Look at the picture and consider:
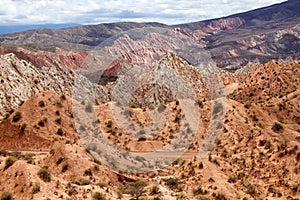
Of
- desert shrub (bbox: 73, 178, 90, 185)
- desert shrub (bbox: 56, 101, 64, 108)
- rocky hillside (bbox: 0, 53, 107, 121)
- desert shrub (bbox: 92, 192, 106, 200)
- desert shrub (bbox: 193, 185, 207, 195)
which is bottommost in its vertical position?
rocky hillside (bbox: 0, 53, 107, 121)

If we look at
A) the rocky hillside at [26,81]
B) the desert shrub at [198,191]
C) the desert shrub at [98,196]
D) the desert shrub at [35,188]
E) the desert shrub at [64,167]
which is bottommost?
the rocky hillside at [26,81]

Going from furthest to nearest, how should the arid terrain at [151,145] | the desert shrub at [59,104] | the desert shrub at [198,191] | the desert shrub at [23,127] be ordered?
1. the desert shrub at [59,104]
2. the desert shrub at [23,127]
3. the desert shrub at [198,191]
4. the arid terrain at [151,145]

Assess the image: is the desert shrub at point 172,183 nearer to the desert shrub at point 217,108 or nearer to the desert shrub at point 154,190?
the desert shrub at point 154,190

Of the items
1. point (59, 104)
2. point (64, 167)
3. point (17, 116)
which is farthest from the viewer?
point (59, 104)

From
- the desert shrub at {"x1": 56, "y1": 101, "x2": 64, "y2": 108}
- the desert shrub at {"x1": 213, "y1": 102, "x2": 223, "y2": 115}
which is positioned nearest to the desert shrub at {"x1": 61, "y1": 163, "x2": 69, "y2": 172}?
the desert shrub at {"x1": 56, "y1": 101, "x2": 64, "y2": 108}

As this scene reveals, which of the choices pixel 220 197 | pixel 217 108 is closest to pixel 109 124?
pixel 217 108

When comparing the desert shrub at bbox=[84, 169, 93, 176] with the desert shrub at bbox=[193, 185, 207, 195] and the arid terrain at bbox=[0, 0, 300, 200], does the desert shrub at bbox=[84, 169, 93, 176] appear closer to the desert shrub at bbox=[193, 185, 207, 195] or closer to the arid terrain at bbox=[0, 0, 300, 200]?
the arid terrain at bbox=[0, 0, 300, 200]

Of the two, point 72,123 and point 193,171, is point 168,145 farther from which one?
point 193,171

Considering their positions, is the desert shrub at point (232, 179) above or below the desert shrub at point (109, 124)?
above

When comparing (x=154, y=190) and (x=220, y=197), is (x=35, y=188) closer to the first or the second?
(x=154, y=190)

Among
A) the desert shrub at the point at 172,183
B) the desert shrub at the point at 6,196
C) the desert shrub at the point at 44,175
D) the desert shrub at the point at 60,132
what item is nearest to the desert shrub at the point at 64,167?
the desert shrub at the point at 44,175

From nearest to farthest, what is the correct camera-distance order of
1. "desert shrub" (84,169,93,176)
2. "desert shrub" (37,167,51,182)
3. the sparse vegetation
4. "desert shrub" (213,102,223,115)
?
"desert shrub" (37,167,51,182)
"desert shrub" (84,169,93,176)
the sparse vegetation
"desert shrub" (213,102,223,115)
